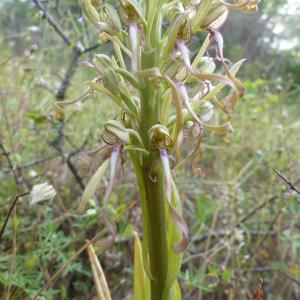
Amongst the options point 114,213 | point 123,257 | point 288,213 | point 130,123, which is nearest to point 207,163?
point 288,213

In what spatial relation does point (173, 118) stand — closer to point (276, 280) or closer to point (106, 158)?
point (106, 158)

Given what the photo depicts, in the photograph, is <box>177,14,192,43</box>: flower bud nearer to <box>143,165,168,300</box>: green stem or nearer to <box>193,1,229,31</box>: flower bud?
<box>193,1,229,31</box>: flower bud

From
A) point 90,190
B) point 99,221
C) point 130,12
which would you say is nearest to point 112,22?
point 130,12

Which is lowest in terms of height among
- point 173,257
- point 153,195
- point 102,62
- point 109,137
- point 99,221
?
point 99,221

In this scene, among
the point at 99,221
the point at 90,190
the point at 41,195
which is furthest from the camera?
the point at 99,221

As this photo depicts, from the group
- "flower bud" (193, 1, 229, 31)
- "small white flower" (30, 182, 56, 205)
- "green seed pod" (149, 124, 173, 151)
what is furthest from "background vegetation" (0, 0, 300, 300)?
"flower bud" (193, 1, 229, 31)

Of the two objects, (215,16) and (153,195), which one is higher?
(215,16)

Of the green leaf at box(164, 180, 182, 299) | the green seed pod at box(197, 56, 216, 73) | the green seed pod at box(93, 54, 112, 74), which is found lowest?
the green leaf at box(164, 180, 182, 299)

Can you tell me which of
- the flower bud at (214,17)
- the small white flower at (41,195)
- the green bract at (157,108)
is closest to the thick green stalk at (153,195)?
the green bract at (157,108)

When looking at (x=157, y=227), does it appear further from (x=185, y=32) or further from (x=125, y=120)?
(x=185, y=32)
